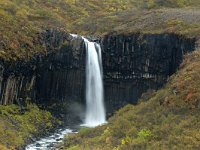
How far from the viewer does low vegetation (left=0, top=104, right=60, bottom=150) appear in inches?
1292

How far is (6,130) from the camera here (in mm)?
33844

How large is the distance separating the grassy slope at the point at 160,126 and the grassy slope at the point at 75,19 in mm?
12570

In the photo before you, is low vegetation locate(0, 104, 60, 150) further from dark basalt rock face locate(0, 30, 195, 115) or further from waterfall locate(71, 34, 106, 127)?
waterfall locate(71, 34, 106, 127)

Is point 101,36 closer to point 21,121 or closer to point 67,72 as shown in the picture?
point 67,72

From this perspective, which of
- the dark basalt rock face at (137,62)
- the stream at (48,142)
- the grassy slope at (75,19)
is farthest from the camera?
the dark basalt rock face at (137,62)

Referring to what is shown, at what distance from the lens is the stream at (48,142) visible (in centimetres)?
3325

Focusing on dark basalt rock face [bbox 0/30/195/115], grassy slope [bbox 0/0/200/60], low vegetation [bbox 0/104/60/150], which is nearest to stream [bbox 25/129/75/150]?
low vegetation [bbox 0/104/60/150]

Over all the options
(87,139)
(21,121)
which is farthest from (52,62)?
(87,139)

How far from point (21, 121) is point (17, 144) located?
17.4ft

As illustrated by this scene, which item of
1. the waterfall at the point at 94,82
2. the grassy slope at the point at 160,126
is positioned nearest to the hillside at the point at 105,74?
the grassy slope at the point at 160,126

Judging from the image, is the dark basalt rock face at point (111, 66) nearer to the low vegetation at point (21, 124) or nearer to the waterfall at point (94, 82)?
the waterfall at point (94, 82)

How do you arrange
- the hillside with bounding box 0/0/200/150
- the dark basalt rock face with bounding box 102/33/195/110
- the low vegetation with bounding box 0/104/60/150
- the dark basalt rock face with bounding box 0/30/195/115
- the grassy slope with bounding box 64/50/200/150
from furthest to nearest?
the dark basalt rock face with bounding box 102/33/195/110
the dark basalt rock face with bounding box 0/30/195/115
the low vegetation with bounding box 0/104/60/150
the hillside with bounding box 0/0/200/150
the grassy slope with bounding box 64/50/200/150

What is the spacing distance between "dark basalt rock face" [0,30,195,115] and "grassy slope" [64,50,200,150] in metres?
10.0

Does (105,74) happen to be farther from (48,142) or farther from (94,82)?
(48,142)
